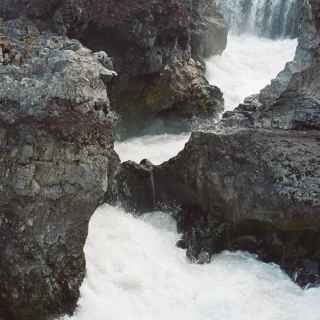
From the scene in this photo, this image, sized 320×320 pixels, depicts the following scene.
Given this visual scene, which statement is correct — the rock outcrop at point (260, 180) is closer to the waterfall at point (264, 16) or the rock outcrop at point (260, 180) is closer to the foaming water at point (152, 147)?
the foaming water at point (152, 147)

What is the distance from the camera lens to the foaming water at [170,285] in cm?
1234

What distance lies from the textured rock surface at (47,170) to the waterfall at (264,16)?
22.4 meters

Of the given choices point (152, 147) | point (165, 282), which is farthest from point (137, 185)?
point (152, 147)

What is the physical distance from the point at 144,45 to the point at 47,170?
420 inches

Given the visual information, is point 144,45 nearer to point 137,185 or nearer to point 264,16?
point 137,185

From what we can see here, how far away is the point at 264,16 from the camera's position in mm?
33688

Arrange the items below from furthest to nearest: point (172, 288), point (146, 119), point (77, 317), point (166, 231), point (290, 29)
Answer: point (290, 29)
point (146, 119)
point (166, 231)
point (172, 288)
point (77, 317)

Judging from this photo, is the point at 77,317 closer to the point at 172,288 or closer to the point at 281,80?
the point at 172,288

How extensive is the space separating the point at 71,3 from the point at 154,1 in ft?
9.18

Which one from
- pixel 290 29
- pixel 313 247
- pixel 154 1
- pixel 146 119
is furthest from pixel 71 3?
pixel 290 29

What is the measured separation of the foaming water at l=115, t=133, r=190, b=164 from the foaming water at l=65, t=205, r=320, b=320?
5.04 metres

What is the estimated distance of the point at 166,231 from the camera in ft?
50.9

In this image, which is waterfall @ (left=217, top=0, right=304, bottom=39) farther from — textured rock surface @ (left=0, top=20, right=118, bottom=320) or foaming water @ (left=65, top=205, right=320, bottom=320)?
textured rock surface @ (left=0, top=20, right=118, bottom=320)

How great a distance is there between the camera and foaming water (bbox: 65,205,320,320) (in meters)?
12.3
